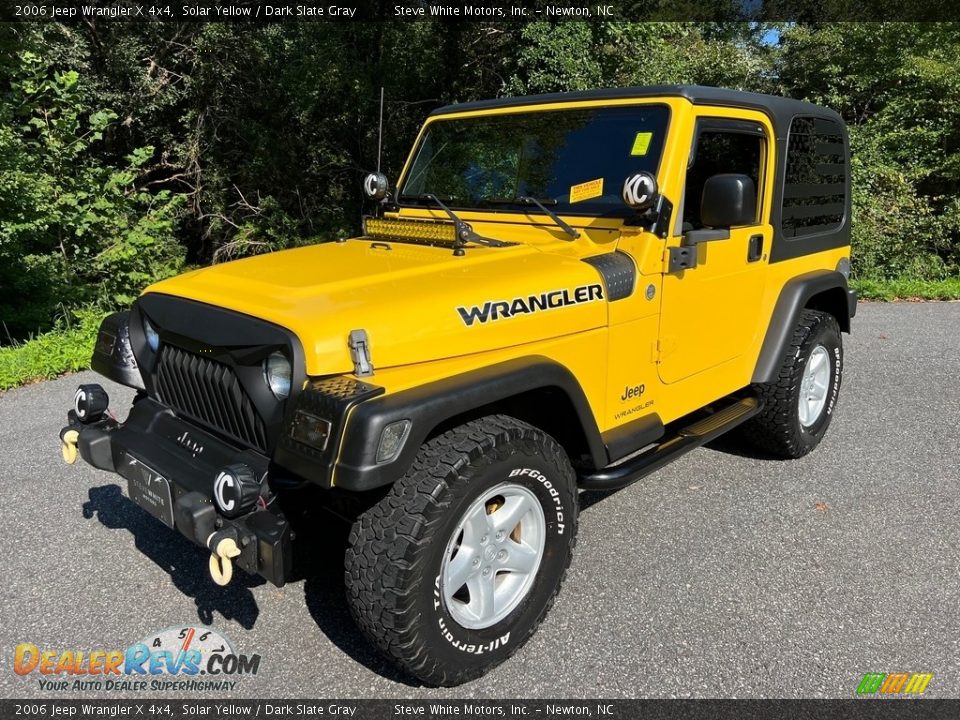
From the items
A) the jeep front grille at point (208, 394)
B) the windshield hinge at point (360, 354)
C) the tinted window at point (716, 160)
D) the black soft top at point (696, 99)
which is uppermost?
the black soft top at point (696, 99)

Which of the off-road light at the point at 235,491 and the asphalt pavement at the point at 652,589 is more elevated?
the off-road light at the point at 235,491

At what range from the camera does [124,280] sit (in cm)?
955

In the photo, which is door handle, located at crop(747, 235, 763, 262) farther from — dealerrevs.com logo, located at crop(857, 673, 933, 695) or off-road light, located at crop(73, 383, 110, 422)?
off-road light, located at crop(73, 383, 110, 422)

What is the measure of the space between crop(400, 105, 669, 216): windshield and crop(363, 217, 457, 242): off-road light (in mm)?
339

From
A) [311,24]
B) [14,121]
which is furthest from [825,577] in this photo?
[311,24]

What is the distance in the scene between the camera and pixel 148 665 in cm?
273

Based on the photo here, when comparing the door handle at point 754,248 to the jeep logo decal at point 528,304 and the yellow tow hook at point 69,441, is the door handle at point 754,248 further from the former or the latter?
the yellow tow hook at point 69,441

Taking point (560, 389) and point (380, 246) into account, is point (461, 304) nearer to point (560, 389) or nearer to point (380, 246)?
point (560, 389)

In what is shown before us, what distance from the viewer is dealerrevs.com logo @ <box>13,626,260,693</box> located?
104 inches

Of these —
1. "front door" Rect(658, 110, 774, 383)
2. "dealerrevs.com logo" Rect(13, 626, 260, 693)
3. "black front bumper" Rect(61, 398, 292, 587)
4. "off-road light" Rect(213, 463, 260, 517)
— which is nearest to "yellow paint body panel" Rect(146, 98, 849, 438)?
"front door" Rect(658, 110, 774, 383)

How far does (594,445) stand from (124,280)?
8.53 meters

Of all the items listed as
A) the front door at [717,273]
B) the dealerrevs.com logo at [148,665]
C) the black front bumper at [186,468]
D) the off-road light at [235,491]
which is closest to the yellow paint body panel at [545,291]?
the front door at [717,273]

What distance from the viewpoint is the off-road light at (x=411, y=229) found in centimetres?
335

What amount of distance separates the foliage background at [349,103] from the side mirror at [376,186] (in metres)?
6.36
